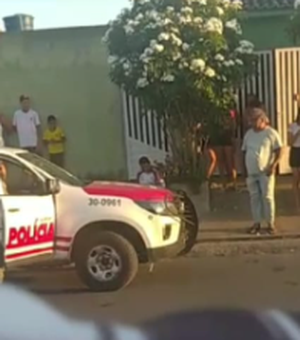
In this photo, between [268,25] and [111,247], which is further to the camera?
[268,25]

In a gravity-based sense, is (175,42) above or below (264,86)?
above

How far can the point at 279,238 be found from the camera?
6855mm

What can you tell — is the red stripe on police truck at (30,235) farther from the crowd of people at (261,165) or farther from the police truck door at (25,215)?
the crowd of people at (261,165)

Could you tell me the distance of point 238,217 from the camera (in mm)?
7676

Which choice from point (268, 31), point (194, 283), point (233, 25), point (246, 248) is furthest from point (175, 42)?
point (268, 31)

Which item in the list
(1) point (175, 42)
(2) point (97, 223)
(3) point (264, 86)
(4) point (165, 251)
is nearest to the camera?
(2) point (97, 223)

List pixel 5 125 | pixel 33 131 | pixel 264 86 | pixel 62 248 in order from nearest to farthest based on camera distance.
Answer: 1. pixel 62 248
2. pixel 33 131
3. pixel 5 125
4. pixel 264 86

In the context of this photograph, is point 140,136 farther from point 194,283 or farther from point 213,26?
point 194,283

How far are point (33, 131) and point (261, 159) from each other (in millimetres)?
2983

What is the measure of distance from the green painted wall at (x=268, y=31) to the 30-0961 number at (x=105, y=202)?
5754 millimetres

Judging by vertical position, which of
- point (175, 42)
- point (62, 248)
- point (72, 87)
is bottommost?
point (62, 248)

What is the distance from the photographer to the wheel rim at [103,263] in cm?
511

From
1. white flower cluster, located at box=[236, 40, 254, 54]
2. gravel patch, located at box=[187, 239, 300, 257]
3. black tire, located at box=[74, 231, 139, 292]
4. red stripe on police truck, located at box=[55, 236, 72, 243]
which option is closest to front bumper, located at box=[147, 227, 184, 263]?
black tire, located at box=[74, 231, 139, 292]

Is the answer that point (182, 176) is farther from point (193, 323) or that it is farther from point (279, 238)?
point (193, 323)
